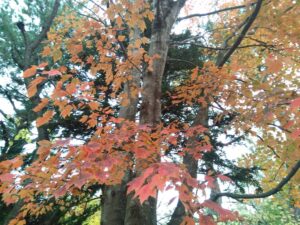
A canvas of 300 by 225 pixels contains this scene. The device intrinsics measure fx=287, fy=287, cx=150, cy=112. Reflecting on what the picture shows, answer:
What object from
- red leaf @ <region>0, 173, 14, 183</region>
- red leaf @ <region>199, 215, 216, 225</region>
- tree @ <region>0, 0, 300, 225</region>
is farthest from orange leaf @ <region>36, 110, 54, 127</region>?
red leaf @ <region>199, 215, 216, 225</region>

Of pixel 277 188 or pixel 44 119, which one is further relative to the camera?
pixel 277 188

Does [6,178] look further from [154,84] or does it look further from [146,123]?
[154,84]

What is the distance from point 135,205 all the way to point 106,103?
3.17 meters

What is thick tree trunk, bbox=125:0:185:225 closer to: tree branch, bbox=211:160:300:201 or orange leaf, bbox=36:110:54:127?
tree branch, bbox=211:160:300:201

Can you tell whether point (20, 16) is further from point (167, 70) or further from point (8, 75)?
point (167, 70)

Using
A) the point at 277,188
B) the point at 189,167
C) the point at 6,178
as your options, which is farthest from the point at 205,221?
the point at 189,167

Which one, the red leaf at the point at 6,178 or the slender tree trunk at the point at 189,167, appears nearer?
the red leaf at the point at 6,178

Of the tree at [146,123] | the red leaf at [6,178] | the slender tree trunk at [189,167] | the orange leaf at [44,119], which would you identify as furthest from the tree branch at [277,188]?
the red leaf at [6,178]

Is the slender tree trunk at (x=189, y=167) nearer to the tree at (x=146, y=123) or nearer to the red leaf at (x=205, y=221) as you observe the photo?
the tree at (x=146, y=123)

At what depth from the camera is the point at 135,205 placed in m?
3.48

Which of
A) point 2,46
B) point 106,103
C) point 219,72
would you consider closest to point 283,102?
point 219,72

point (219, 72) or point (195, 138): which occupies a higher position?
point (219, 72)

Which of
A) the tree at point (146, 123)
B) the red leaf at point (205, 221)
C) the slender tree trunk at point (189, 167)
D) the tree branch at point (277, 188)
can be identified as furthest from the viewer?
the slender tree trunk at point (189, 167)

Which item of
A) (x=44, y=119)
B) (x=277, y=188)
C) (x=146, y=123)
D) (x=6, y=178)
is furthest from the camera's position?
(x=146, y=123)
